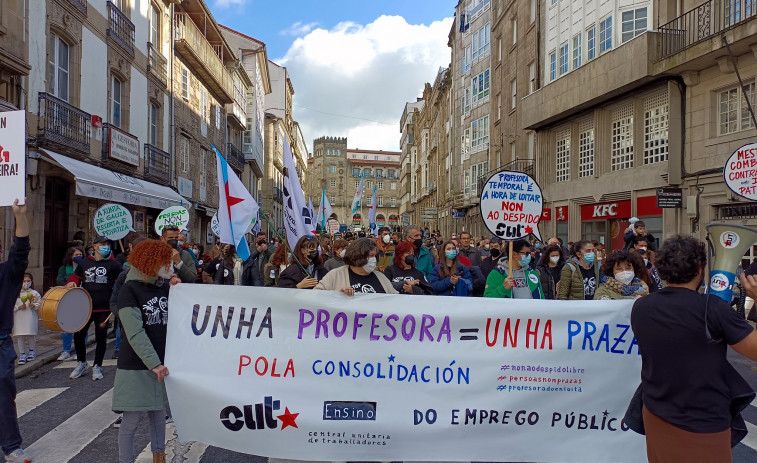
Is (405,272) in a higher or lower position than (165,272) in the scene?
lower

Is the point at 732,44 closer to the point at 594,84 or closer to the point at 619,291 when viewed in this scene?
the point at 594,84

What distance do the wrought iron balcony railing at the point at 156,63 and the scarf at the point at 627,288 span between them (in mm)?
19387

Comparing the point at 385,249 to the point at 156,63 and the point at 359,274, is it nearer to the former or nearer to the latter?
the point at 359,274

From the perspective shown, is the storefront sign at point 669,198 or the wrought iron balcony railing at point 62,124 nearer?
the wrought iron balcony railing at point 62,124

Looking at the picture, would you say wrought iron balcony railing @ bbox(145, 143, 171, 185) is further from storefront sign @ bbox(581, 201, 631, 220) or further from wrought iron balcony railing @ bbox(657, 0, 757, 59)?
wrought iron balcony railing @ bbox(657, 0, 757, 59)

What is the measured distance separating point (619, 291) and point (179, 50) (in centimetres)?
2275

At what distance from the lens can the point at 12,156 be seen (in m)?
4.46

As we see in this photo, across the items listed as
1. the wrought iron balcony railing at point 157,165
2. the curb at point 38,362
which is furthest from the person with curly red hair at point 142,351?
the wrought iron balcony railing at point 157,165

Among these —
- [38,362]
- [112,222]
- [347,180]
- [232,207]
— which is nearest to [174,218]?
[112,222]

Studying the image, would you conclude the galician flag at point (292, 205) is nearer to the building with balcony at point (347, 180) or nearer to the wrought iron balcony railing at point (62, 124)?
the wrought iron balcony railing at point (62, 124)

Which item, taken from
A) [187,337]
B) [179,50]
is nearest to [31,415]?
[187,337]

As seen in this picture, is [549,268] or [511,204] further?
[549,268]

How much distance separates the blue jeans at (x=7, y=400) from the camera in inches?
167

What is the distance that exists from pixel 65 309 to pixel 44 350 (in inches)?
97.9
